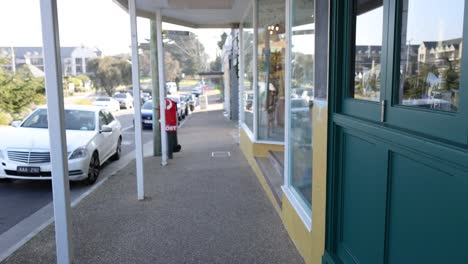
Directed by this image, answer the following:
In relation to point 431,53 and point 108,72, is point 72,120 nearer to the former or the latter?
point 431,53

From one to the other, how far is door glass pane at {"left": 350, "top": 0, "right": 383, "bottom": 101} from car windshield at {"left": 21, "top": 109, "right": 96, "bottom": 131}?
6.90 m

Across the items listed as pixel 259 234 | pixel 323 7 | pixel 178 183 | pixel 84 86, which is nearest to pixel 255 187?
pixel 178 183

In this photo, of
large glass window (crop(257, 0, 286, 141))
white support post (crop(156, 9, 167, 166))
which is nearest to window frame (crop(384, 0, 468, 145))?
large glass window (crop(257, 0, 286, 141))

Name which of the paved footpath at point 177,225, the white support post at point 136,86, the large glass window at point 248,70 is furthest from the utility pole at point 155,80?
the white support post at point 136,86

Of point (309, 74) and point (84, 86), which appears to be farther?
point (84, 86)

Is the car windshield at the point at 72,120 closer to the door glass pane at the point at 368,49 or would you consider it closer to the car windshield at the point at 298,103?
the car windshield at the point at 298,103

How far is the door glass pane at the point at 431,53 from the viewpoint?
5.38 feet

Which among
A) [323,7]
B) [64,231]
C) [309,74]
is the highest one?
[323,7]

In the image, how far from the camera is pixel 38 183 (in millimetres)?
7652

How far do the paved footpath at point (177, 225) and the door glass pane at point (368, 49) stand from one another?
202 centimetres

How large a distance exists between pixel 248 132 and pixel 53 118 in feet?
20.1

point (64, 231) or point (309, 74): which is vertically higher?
point (309, 74)

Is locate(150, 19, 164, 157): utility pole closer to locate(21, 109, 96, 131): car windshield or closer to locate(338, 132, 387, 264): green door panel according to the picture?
locate(21, 109, 96, 131): car windshield

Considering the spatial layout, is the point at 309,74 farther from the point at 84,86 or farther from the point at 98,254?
the point at 84,86
